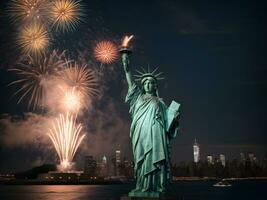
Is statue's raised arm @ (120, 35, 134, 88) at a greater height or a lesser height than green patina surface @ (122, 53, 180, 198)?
greater

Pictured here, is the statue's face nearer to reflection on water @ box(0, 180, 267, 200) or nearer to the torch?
the torch

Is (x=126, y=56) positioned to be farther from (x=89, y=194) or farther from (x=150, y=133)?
(x=89, y=194)

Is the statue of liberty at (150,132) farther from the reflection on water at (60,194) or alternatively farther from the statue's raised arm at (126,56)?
the reflection on water at (60,194)

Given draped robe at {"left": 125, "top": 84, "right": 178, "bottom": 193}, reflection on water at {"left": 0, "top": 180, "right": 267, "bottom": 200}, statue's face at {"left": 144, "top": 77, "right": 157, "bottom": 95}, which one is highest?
statue's face at {"left": 144, "top": 77, "right": 157, "bottom": 95}

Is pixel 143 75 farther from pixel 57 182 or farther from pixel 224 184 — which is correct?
pixel 224 184

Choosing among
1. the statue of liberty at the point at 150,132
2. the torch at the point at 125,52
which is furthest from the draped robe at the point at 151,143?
the torch at the point at 125,52

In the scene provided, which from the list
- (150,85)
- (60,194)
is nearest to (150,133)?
(150,85)

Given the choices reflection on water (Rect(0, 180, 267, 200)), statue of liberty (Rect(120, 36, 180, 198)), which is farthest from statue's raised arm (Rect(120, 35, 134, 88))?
reflection on water (Rect(0, 180, 267, 200))

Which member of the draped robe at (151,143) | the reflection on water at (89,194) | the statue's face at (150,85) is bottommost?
the reflection on water at (89,194)

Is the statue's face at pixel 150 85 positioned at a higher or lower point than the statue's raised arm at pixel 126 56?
lower
